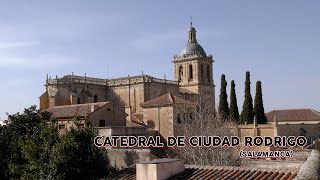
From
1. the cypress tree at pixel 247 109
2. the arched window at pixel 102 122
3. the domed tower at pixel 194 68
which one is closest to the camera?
the arched window at pixel 102 122

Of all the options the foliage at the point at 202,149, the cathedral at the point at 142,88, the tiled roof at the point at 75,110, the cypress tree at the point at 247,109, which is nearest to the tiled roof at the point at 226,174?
the foliage at the point at 202,149

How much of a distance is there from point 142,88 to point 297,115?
20.1 m

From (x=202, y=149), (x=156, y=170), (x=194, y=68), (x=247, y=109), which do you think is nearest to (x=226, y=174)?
(x=156, y=170)

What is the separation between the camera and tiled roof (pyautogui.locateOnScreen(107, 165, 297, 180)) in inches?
422

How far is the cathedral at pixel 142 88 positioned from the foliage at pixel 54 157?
15.3 meters

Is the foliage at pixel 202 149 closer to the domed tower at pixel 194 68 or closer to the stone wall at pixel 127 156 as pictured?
the stone wall at pixel 127 156

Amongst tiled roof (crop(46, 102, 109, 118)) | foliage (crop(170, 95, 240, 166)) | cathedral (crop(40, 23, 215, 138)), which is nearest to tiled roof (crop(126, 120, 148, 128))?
cathedral (crop(40, 23, 215, 138))

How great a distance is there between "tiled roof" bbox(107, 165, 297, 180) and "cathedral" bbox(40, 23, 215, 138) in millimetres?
20251

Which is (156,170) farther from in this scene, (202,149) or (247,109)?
(247,109)

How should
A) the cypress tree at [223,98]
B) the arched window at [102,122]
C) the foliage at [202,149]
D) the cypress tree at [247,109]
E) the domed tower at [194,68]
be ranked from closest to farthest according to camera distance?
the foliage at [202,149], the arched window at [102,122], the cypress tree at [247,109], the cypress tree at [223,98], the domed tower at [194,68]

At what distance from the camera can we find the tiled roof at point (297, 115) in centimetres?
5003

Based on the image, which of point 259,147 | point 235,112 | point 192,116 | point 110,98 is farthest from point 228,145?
point 110,98

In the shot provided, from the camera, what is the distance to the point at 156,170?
11.2 meters

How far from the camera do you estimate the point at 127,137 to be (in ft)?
90.3
